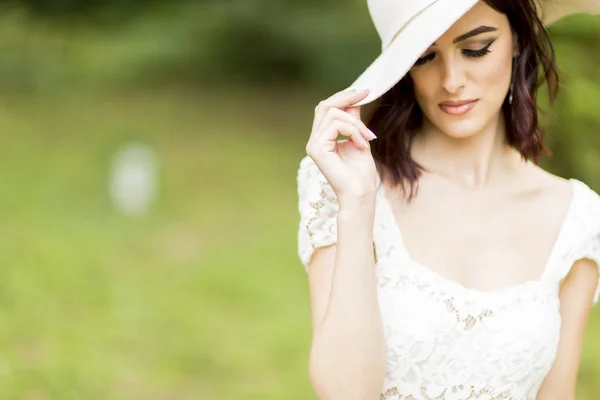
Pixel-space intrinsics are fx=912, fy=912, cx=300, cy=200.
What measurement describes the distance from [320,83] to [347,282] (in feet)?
28.7

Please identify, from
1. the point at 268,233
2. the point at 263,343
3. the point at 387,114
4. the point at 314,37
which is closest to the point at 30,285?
the point at 263,343

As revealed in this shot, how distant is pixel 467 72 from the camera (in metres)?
2.16

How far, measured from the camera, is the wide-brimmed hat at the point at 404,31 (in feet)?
6.68

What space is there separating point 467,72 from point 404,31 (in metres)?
0.18

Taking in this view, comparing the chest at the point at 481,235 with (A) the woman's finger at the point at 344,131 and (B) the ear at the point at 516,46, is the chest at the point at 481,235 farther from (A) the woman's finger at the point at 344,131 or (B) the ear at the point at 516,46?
(B) the ear at the point at 516,46

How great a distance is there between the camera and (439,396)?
2174 mm

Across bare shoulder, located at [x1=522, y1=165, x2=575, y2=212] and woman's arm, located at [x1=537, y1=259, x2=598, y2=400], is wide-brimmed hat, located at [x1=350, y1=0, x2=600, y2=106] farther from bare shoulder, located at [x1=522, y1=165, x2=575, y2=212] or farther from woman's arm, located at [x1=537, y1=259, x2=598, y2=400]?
woman's arm, located at [x1=537, y1=259, x2=598, y2=400]

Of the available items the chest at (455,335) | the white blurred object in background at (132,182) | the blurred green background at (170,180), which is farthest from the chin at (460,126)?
the white blurred object in background at (132,182)

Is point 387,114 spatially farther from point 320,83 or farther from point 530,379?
point 320,83

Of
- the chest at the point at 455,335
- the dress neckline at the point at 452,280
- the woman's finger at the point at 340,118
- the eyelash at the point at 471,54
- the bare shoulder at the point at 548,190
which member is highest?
the eyelash at the point at 471,54

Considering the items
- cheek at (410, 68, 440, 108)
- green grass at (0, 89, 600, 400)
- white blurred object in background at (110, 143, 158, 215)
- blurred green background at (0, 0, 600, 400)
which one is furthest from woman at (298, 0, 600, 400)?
white blurred object in background at (110, 143, 158, 215)

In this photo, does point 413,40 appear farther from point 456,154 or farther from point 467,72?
point 456,154

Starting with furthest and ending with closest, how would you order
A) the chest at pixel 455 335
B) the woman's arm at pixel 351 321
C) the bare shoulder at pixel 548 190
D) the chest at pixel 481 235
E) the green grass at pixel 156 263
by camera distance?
the green grass at pixel 156 263 → the bare shoulder at pixel 548 190 → the chest at pixel 481 235 → the chest at pixel 455 335 → the woman's arm at pixel 351 321

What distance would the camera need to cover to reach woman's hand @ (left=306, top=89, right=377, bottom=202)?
203 centimetres
